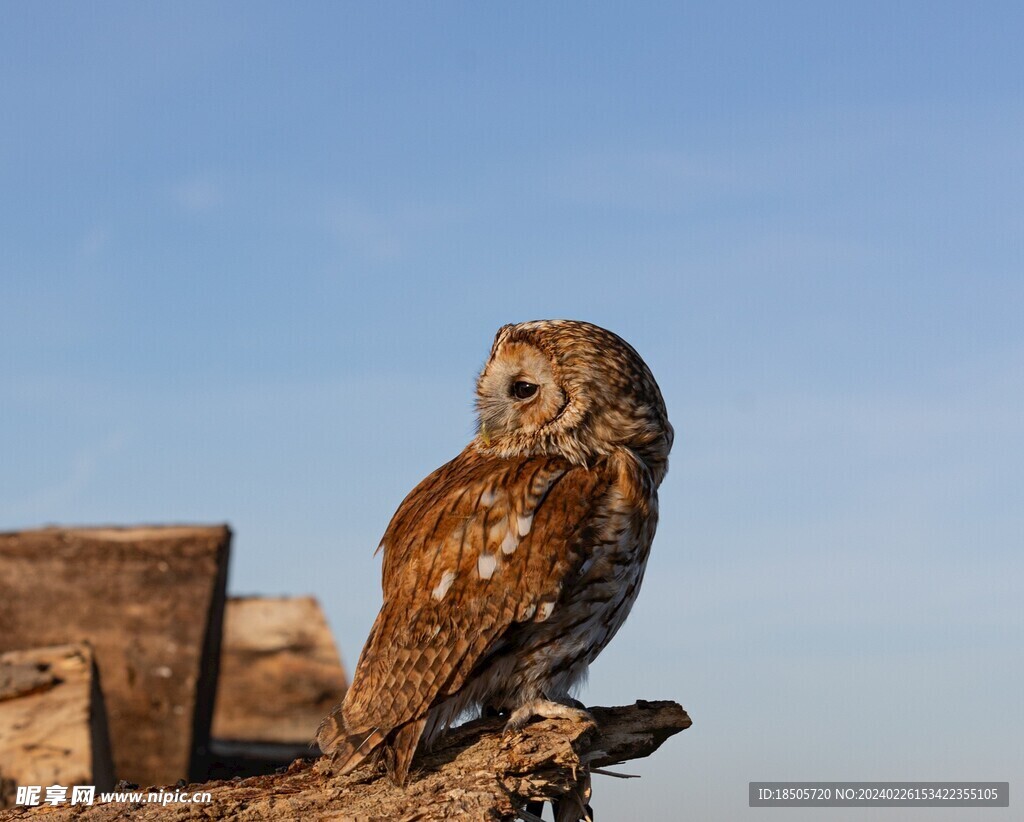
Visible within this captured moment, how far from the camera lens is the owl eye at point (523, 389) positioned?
4.91m

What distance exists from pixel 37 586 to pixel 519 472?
257 inches

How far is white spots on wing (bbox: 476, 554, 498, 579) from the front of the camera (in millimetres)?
4285

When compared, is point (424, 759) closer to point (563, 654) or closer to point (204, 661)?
point (563, 654)

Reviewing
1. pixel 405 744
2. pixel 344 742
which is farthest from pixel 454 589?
pixel 344 742

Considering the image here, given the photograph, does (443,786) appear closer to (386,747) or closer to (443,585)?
(386,747)

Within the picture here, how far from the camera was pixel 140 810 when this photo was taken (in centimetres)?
436

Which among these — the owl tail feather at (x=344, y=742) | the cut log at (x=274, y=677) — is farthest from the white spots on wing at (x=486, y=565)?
the cut log at (x=274, y=677)

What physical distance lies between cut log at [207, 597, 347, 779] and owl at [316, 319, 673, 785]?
7187 mm

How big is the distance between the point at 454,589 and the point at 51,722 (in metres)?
5.05

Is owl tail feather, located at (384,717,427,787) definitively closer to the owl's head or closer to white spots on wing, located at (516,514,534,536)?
white spots on wing, located at (516,514,534,536)

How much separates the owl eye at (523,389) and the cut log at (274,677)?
7230 mm

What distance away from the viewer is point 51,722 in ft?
26.9

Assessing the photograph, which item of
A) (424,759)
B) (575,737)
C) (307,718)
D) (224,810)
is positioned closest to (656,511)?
(575,737)

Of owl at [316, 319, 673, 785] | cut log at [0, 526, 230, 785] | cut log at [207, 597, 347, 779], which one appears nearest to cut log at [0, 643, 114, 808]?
cut log at [0, 526, 230, 785]
